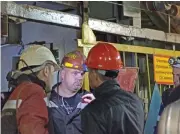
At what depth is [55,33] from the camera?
4832mm

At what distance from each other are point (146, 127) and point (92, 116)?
1.88 meters

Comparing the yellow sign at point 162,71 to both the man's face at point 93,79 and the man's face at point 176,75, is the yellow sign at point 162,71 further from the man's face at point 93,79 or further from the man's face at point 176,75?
the man's face at point 93,79

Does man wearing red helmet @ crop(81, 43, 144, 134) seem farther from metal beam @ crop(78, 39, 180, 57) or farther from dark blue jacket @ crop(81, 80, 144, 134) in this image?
metal beam @ crop(78, 39, 180, 57)

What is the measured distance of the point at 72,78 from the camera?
2939mm

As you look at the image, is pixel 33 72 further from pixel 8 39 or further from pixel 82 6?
pixel 82 6

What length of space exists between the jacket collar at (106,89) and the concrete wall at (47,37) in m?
2.14

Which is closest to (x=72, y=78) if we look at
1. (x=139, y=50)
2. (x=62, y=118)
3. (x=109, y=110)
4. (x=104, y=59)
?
(x=62, y=118)

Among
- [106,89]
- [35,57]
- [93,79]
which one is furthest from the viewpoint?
[35,57]

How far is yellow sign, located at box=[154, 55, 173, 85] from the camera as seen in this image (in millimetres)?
4039

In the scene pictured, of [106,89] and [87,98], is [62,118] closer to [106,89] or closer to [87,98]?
[87,98]

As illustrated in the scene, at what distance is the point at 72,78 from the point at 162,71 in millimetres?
1520

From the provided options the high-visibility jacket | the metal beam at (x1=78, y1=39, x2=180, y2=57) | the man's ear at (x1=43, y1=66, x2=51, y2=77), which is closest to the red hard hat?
the man's ear at (x1=43, y1=66, x2=51, y2=77)

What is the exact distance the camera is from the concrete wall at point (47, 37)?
459cm

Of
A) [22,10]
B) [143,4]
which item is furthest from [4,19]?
[143,4]
